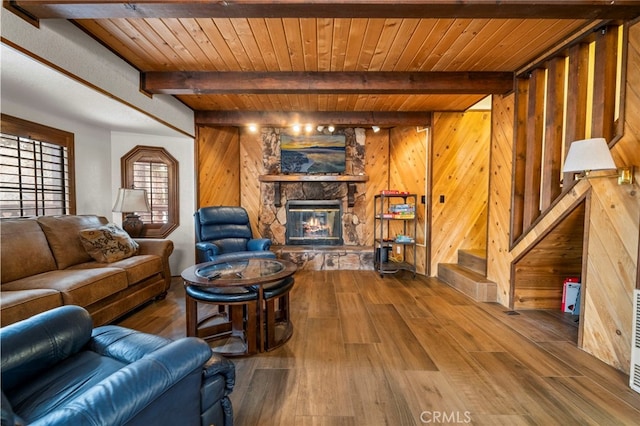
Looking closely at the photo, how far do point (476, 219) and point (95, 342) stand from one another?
4.61 meters

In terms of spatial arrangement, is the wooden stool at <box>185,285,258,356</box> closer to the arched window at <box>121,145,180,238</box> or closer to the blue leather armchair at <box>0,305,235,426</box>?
the blue leather armchair at <box>0,305,235,426</box>

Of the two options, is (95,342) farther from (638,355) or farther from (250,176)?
(250,176)

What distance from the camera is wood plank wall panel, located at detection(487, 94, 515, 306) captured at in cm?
307

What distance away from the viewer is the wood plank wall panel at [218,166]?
4.44 m

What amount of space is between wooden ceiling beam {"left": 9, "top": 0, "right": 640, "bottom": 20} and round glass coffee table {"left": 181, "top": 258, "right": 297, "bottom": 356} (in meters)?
1.84

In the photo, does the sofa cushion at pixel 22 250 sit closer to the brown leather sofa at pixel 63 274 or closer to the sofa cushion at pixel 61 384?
the brown leather sofa at pixel 63 274

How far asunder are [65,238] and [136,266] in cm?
72

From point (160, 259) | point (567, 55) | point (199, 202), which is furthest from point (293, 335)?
point (567, 55)

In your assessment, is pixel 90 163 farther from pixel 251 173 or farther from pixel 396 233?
pixel 396 233

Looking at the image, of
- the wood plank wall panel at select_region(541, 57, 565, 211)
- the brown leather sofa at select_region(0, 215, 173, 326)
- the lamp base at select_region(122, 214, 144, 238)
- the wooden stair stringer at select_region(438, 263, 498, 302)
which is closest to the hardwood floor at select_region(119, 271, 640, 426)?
the wooden stair stringer at select_region(438, 263, 498, 302)

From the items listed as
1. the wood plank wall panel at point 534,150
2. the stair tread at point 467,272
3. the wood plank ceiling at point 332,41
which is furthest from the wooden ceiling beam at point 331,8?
the stair tread at point 467,272

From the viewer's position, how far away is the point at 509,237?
9.91 ft

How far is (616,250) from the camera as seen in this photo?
1979mm

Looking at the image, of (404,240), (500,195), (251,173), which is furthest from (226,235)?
(500,195)
